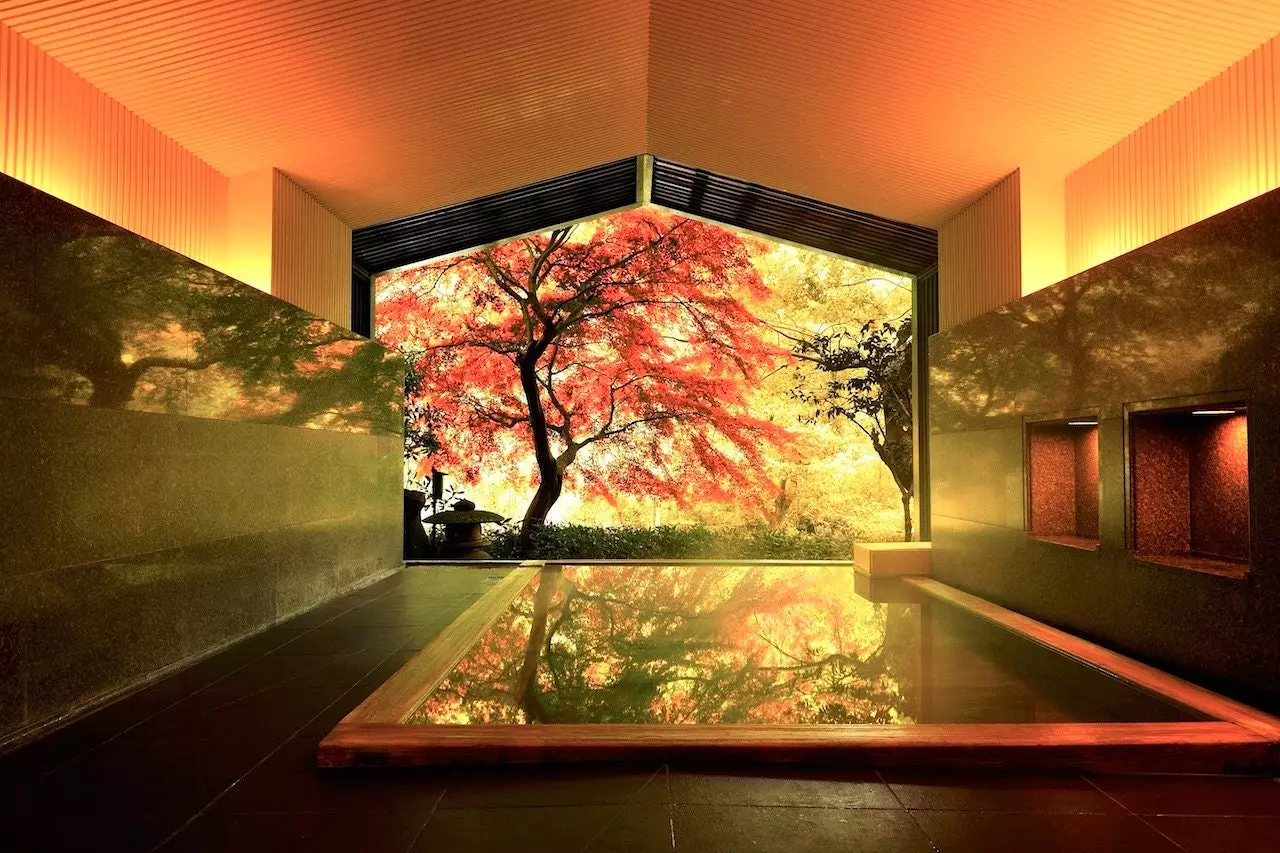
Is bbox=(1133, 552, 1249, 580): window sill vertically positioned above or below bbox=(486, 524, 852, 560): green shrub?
above

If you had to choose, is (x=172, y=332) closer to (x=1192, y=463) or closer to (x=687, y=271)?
(x=1192, y=463)

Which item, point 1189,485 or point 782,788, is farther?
point 1189,485

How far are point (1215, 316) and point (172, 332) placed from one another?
546 centimetres

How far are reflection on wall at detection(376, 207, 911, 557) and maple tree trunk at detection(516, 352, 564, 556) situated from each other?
21 mm

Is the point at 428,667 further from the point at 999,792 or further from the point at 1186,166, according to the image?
the point at 1186,166

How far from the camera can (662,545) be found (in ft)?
37.6

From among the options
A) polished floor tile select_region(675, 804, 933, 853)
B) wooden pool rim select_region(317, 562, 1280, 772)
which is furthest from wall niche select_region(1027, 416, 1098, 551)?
polished floor tile select_region(675, 804, 933, 853)

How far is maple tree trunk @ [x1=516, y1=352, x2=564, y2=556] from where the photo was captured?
1073 centimetres

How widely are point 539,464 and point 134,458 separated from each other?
6.97 metres

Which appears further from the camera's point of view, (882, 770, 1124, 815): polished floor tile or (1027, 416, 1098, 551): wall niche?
(1027, 416, 1098, 551): wall niche

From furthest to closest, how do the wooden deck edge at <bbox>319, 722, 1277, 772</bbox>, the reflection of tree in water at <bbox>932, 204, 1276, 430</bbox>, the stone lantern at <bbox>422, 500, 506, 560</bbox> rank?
the stone lantern at <bbox>422, 500, 506, 560</bbox> < the reflection of tree in water at <bbox>932, 204, 1276, 430</bbox> < the wooden deck edge at <bbox>319, 722, 1277, 772</bbox>

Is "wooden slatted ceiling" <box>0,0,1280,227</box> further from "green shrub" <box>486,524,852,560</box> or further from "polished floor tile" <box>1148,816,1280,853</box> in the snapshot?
"green shrub" <box>486,524,852,560</box>

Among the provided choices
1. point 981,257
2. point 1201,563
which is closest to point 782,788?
point 1201,563

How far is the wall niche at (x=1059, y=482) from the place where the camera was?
5863mm
